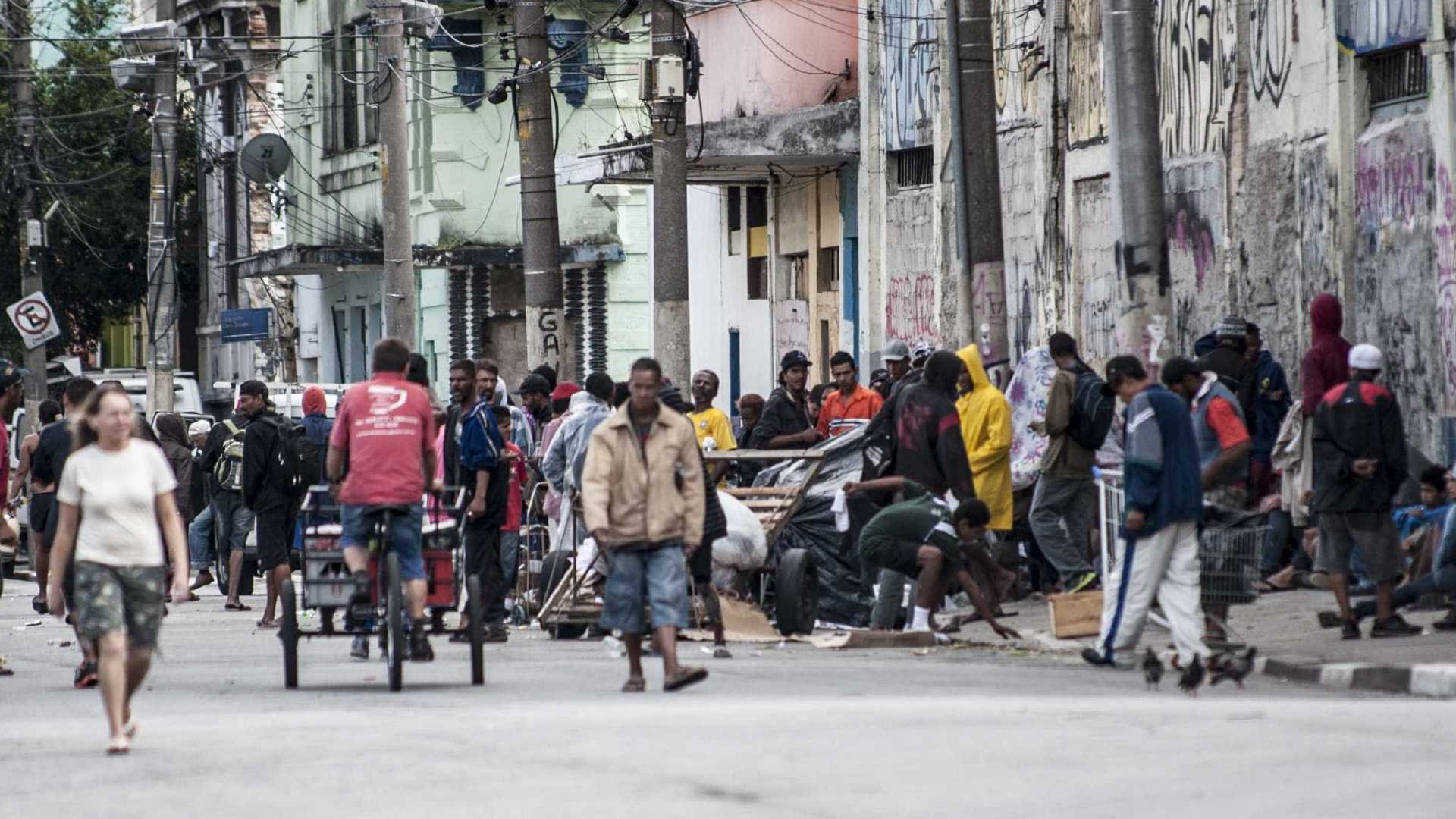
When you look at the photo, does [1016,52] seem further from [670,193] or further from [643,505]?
[643,505]

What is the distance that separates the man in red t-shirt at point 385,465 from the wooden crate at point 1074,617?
4.15m

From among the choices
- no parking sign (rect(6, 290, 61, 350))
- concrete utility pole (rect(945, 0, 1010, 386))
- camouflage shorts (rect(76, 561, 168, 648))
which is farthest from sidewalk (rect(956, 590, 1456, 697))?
no parking sign (rect(6, 290, 61, 350))

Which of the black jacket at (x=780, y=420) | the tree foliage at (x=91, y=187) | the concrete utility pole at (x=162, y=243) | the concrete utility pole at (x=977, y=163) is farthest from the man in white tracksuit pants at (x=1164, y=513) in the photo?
the tree foliage at (x=91, y=187)

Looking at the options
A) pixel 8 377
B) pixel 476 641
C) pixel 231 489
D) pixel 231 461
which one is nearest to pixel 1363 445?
pixel 476 641

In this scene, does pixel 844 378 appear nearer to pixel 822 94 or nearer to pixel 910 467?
pixel 910 467

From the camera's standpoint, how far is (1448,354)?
16.6 m

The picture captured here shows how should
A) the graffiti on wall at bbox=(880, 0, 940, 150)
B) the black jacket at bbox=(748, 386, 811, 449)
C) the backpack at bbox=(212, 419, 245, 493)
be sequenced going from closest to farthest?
the black jacket at bbox=(748, 386, 811, 449), the backpack at bbox=(212, 419, 245, 493), the graffiti on wall at bbox=(880, 0, 940, 150)

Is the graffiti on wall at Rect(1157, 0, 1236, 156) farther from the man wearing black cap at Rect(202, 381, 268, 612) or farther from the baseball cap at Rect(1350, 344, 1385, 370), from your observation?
the man wearing black cap at Rect(202, 381, 268, 612)

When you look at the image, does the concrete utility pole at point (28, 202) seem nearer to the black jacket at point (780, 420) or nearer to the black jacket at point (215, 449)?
the black jacket at point (215, 449)

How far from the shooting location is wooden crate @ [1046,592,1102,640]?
15.4 m

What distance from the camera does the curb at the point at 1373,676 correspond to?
12.2m

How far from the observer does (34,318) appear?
120 feet

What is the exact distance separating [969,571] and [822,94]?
14.4 metres

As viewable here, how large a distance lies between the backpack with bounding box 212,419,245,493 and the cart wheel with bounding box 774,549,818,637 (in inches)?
236
